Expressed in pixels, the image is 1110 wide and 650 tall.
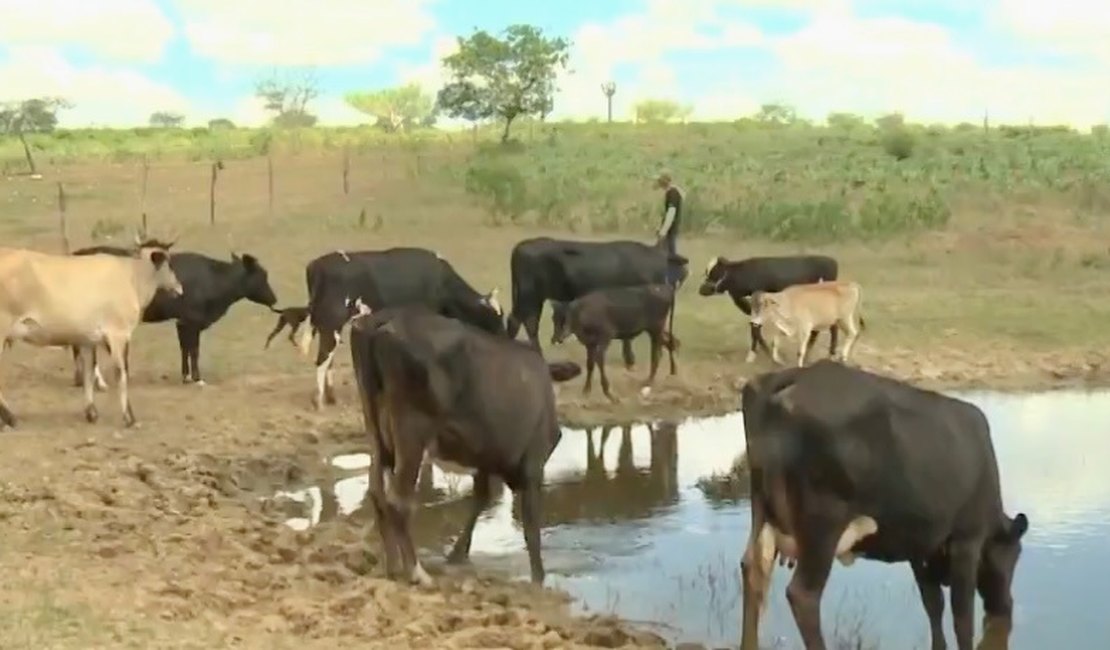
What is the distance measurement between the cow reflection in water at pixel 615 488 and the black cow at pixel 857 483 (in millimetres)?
4218

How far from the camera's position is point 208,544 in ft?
32.9

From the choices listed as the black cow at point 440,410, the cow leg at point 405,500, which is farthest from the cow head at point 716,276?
the cow leg at point 405,500

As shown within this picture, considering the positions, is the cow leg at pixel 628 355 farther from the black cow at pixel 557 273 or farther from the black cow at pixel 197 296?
the black cow at pixel 197 296

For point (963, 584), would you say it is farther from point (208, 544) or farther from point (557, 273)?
point (557, 273)

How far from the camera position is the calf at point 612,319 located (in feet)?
56.9

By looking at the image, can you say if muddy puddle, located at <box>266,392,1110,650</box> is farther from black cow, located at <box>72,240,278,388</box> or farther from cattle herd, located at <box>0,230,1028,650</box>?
black cow, located at <box>72,240,278,388</box>

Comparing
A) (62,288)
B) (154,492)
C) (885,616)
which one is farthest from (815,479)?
(62,288)

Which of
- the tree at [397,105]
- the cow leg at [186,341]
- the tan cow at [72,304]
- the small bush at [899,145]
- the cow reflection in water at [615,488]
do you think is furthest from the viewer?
the tree at [397,105]

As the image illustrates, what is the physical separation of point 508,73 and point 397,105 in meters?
50.3

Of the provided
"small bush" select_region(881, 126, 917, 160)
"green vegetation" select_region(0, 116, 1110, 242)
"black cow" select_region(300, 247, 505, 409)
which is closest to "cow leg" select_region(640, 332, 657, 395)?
"black cow" select_region(300, 247, 505, 409)

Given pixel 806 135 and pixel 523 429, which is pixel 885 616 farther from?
pixel 806 135

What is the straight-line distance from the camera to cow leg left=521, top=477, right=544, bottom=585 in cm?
1022

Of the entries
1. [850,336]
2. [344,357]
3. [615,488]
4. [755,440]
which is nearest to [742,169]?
[850,336]

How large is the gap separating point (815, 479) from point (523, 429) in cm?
293
